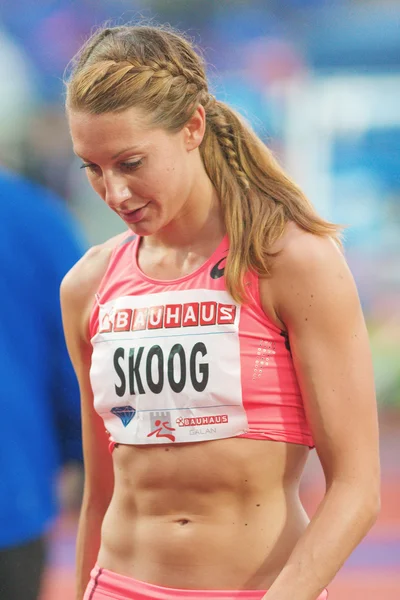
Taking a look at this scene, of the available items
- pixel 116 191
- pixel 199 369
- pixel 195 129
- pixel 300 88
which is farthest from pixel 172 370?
pixel 300 88

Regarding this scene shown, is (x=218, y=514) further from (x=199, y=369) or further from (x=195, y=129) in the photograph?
(x=195, y=129)

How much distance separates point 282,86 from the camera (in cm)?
683

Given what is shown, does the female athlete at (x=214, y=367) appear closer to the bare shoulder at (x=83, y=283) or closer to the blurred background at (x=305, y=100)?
the bare shoulder at (x=83, y=283)

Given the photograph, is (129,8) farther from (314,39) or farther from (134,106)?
(134,106)

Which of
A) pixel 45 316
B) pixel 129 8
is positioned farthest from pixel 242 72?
pixel 45 316

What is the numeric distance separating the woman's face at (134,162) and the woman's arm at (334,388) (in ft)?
0.74

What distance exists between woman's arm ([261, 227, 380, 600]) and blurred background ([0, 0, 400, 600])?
15.1 ft

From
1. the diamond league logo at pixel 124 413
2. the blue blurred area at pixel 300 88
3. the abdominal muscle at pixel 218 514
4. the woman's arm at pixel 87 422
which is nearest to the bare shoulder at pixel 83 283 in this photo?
the woman's arm at pixel 87 422

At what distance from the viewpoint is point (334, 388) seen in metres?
1.55

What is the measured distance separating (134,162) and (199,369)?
1.13 ft

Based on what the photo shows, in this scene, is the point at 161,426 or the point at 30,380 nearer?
the point at 161,426

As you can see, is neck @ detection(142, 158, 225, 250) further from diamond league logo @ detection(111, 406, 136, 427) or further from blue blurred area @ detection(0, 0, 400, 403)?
blue blurred area @ detection(0, 0, 400, 403)

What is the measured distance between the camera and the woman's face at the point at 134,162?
5.12ft

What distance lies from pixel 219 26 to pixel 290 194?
5258 mm
